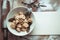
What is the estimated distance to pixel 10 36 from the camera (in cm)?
73

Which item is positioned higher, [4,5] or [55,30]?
[4,5]

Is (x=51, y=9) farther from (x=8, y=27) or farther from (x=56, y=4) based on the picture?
(x=8, y=27)

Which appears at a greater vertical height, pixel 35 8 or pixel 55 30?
pixel 35 8

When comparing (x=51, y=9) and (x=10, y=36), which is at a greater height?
(x=51, y=9)

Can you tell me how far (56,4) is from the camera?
0.78 m

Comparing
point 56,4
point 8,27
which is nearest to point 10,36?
point 8,27

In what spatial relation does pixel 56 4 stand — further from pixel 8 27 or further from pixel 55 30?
pixel 8 27

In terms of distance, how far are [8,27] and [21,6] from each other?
13 cm

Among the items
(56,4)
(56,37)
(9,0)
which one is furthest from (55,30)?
(9,0)

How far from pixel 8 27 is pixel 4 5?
0.40 ft

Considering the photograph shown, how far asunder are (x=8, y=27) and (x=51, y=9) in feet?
0.78

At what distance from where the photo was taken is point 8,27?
0.72m

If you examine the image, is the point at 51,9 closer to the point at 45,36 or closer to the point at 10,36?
the point at 45,36

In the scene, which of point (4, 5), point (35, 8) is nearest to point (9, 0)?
point (4, 5)
